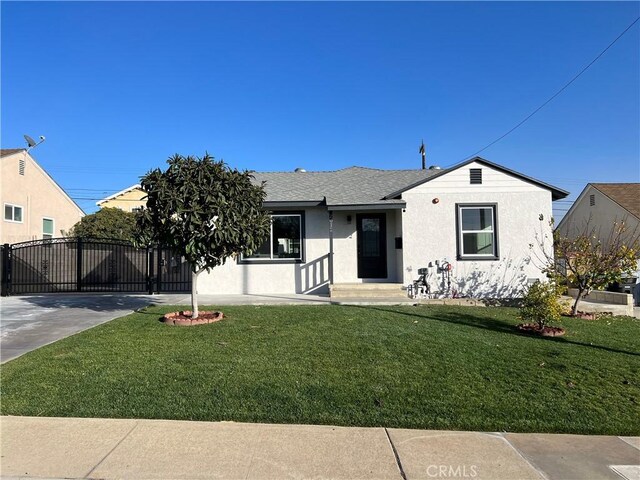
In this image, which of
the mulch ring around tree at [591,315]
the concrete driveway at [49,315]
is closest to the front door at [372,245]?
the mulch ring around tree at [591,315]

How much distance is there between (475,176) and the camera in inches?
487

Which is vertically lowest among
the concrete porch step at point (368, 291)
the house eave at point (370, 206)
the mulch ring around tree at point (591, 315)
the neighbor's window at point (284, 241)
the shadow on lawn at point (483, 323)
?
the mulch ring around tree at point (591, 315)

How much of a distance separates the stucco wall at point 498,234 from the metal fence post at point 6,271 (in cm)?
1282

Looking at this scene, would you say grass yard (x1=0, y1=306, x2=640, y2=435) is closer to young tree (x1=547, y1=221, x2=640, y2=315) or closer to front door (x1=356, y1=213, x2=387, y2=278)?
young tree (x1=547, y1=221, x2=640, y2=315)

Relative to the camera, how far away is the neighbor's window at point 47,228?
22750 millimetres

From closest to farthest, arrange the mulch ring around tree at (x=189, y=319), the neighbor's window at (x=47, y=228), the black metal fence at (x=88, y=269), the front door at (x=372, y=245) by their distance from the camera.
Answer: the mulch ring around tree at (x=189, y=319) < the front door at (x=372, y=245) < the black metal fence at (x=88, y=269) < the neighbor's window at (x=47, y=228)

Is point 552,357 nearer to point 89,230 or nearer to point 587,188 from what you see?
point 587,188

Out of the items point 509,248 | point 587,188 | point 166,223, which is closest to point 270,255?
point 166,223

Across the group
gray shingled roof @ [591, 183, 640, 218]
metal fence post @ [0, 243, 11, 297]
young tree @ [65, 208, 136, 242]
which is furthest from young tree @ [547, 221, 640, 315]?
young tree @ [65, 208, 136, 242]

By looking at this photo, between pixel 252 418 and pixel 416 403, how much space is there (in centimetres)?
179

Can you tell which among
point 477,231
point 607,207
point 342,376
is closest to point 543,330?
point 342,376

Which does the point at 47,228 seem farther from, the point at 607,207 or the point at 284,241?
the point at 607,207

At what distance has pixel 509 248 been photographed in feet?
40.4

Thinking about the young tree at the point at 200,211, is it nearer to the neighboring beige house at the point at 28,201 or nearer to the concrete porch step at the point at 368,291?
the concrete porch step at the point at 368,291
